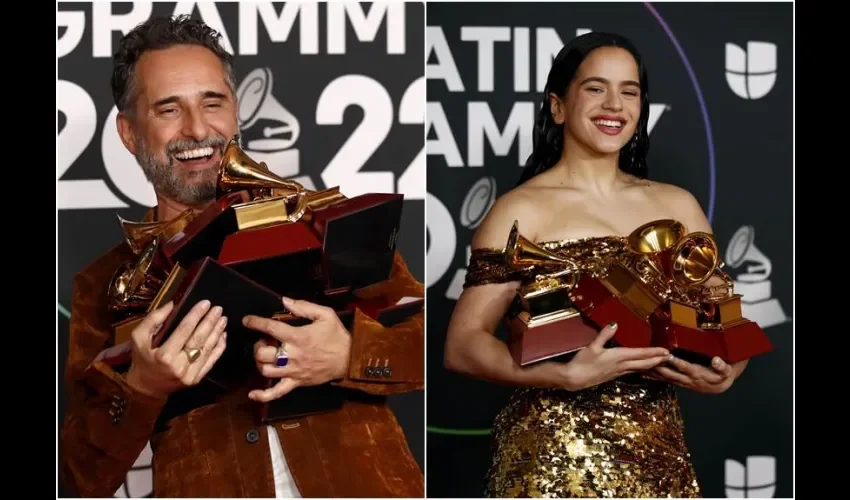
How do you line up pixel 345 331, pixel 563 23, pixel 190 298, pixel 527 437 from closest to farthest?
pixel 190 298
pixel 345 331
pixel 527 437
pixel 563 23

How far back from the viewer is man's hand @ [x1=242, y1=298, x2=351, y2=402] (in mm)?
3012

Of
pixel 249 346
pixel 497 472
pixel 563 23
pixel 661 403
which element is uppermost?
pixel 563 23

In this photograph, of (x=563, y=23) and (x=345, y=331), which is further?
(x=563, y=23)

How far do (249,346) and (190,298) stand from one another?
0.85 ft

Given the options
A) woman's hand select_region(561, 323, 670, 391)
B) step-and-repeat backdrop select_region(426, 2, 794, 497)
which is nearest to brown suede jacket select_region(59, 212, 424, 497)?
woman's hand select_region(561, 323, 670, 391)

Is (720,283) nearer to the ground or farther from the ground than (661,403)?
farther from the ground

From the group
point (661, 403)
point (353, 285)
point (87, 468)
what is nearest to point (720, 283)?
point (661, 403)

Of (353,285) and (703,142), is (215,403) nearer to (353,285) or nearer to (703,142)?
(353,285)

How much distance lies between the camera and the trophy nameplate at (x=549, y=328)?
3.31 metres

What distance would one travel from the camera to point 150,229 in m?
Answer: 3.29

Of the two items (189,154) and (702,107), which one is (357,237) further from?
(702,107)

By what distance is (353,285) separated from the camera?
10.5ft

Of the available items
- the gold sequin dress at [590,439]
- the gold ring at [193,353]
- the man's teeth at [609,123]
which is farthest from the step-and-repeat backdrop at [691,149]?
the gold ring at [193,353]

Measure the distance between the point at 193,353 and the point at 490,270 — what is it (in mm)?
1073
